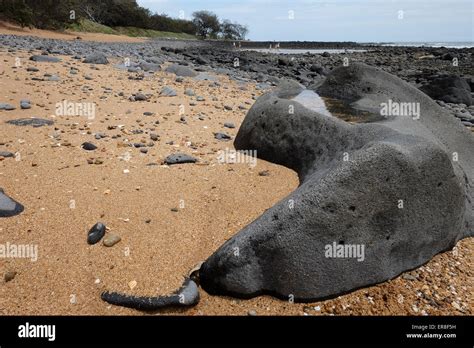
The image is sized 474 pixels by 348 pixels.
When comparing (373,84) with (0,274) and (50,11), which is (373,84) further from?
(50,11)

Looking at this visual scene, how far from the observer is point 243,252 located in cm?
280

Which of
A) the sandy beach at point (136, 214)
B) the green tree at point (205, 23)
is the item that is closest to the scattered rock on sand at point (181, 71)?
the sandy beach at point (136, 214)

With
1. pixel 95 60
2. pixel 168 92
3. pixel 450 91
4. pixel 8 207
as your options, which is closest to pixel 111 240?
pixel 8 207

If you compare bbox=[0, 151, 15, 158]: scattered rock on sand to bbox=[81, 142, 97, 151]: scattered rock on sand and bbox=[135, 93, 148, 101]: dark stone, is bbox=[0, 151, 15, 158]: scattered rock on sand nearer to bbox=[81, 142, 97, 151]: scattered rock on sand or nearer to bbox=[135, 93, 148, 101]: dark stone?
bbox=[81, 142, 97, 151]: scattered rock on sand

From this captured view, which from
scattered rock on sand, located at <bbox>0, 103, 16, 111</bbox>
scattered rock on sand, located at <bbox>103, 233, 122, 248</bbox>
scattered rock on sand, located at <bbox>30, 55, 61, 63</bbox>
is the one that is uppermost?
scattered rock on sand, located at <bbox>30, 55, 61, 63</bbox>

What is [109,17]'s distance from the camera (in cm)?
4762

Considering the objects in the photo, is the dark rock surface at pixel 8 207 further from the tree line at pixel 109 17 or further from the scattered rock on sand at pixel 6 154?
the tree line at pixel 109 17

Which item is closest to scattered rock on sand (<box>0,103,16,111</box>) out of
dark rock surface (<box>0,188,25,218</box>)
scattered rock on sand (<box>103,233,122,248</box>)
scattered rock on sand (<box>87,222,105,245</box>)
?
dark rock surface (<box>0,188,25,218</box>)

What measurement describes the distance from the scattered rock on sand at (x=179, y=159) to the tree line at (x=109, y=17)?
992 inches

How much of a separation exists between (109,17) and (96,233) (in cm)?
5069

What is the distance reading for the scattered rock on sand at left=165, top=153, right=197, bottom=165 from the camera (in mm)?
4886

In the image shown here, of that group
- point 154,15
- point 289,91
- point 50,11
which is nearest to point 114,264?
point 289,91

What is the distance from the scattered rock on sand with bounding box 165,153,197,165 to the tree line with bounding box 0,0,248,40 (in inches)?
992

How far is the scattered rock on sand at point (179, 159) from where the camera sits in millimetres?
4886
